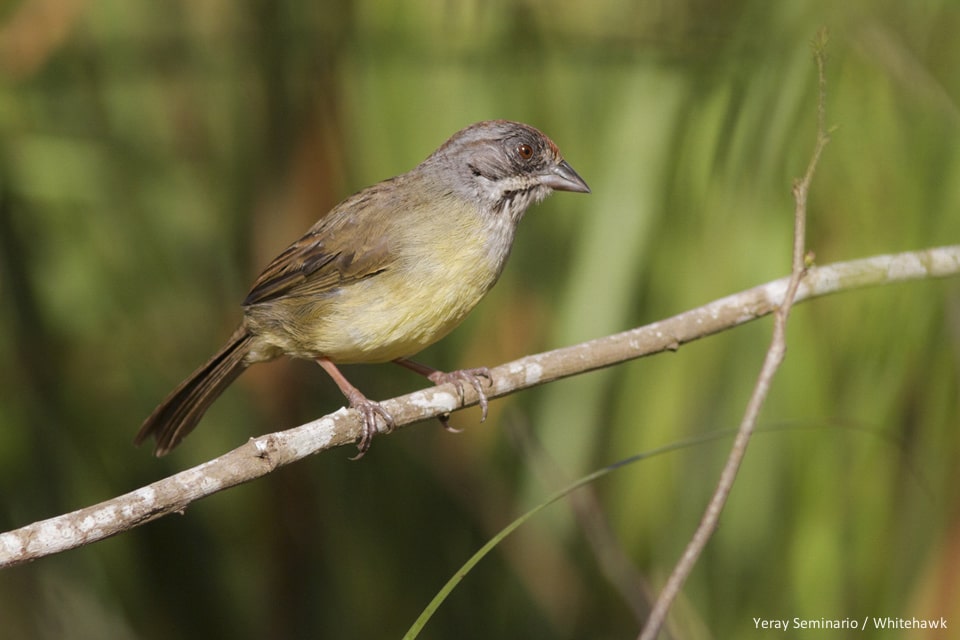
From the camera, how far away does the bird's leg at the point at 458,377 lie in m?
3.23

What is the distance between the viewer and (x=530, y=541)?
3914 mm

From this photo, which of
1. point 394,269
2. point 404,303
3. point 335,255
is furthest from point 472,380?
point 335,255

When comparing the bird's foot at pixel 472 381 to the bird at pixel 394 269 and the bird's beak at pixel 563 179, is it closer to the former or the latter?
the bird at pixel 394 269

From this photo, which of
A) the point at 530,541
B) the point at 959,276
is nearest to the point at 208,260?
the point at 530,541

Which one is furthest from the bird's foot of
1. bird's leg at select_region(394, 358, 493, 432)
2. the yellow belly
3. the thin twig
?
the thin twig

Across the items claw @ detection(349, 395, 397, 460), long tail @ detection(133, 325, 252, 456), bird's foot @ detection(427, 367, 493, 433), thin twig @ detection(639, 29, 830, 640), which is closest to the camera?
thin twig @ detection(639, 29, 830, 640)

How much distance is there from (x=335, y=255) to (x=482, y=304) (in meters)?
0.66

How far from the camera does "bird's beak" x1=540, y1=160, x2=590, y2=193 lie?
11.9ft

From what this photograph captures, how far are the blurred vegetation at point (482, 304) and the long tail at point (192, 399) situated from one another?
0.88ft

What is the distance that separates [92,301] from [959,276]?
119 inches

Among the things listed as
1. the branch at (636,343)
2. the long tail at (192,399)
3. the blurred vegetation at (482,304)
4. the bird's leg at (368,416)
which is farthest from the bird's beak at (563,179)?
the long tail at (192,399)

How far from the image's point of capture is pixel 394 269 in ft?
11.4

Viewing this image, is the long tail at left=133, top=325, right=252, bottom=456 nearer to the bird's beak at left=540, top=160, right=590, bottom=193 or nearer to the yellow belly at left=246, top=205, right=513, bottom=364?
the yellow belly at left=246, top=205, right=513, bottom=364

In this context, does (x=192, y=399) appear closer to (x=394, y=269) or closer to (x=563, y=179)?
(x=394, y=269)
